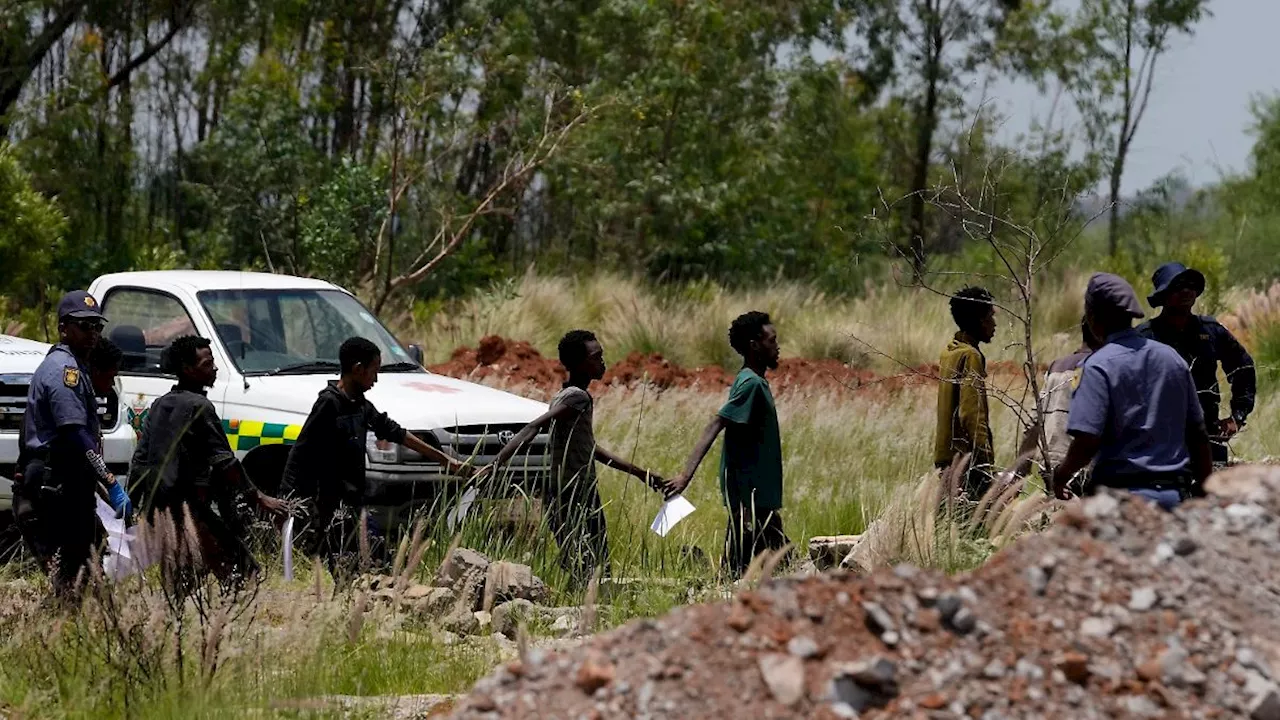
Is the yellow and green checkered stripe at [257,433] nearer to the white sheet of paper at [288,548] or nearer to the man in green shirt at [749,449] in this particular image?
the white sheet of paper at [288,548]

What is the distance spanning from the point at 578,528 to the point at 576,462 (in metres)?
0.38

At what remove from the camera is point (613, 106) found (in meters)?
26.9

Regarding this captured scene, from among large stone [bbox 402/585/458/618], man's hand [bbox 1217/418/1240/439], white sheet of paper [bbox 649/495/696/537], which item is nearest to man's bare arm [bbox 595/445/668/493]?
white sheet of paper [bbox 649/495/696/537]

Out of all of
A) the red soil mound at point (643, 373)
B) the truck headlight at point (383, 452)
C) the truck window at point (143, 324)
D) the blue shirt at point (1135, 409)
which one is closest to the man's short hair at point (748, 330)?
the truck headlight at point (383, 452)

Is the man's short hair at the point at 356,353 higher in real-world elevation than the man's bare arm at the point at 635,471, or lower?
higher

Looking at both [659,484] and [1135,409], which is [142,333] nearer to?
[659,484]

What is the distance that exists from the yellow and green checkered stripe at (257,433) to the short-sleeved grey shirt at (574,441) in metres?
1.90

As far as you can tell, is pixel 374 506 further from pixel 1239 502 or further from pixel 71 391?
pixel 1239 502

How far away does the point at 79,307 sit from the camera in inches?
334

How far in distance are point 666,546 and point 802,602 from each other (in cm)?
505

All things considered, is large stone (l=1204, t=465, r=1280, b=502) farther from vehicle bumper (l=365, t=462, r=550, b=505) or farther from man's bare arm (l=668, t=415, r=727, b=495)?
vehicle bumper (l=365, t=462, r=550, b=505)

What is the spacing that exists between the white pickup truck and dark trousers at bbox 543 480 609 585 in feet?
2.26

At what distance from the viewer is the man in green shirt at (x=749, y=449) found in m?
8.85

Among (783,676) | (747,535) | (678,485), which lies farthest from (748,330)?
(783,676)
